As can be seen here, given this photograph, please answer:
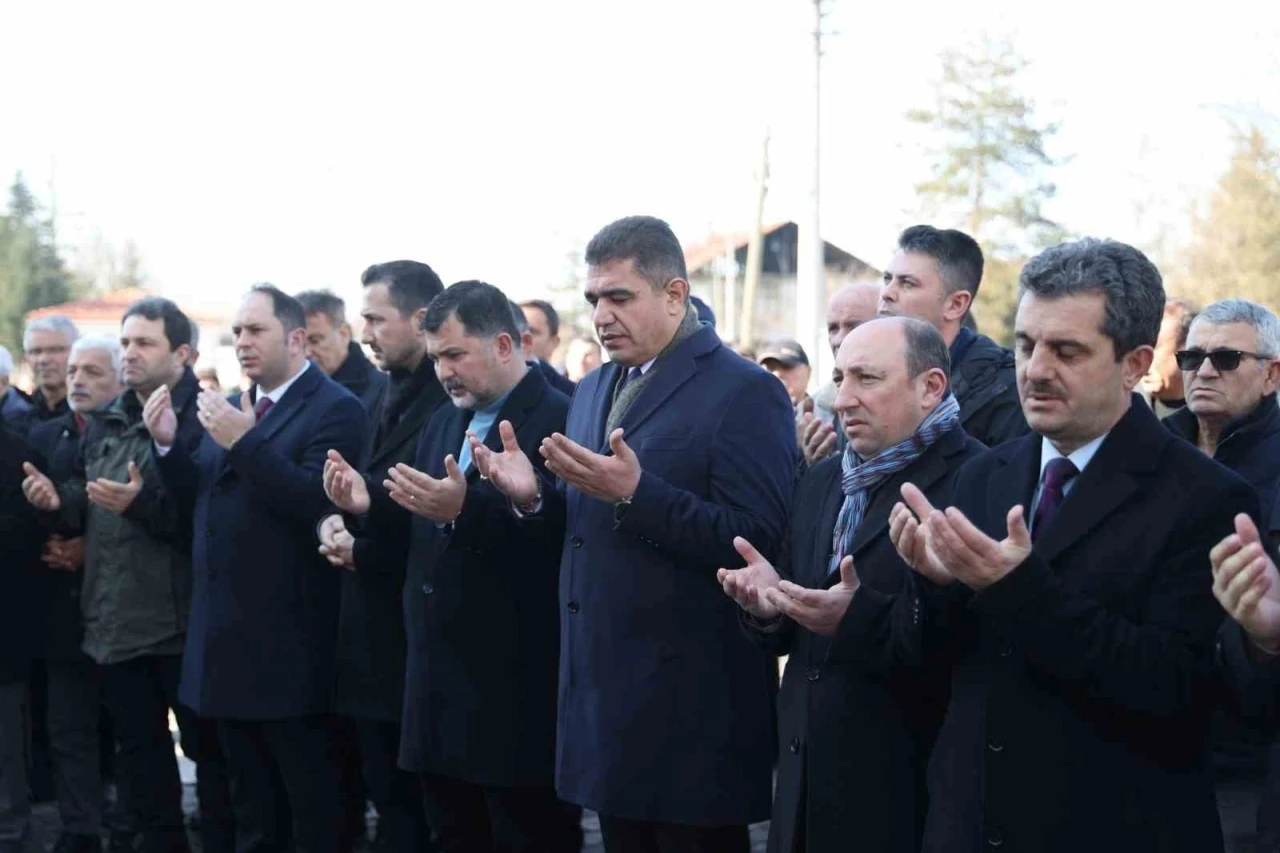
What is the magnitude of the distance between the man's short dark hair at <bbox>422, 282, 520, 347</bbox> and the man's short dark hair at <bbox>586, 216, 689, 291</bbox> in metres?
0.80

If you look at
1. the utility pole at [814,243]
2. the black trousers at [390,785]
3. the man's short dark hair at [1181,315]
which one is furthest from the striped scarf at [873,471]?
Answer: the utility pole at [814,243]

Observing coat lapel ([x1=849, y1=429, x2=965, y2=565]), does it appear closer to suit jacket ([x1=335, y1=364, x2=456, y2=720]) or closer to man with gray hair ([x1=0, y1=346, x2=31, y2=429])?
suit jacket ([x1=335, y1=364, x2=456, y2=720])

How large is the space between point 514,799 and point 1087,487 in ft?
9.30

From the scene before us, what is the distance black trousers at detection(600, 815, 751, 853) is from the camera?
4.61 m

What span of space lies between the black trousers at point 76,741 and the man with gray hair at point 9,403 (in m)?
1.90

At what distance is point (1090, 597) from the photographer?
3.19 m

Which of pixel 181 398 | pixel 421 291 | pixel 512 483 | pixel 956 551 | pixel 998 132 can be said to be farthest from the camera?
pixel 998 132

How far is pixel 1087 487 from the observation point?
3.25 metres

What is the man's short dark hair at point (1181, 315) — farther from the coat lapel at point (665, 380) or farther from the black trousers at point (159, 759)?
the black trousers at point (159, 759)

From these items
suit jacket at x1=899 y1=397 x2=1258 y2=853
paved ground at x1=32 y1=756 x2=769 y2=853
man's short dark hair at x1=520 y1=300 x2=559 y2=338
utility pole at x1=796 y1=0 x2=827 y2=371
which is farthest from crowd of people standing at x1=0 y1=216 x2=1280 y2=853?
utility pole at x1=796 y1=0 x2=827 y2=371

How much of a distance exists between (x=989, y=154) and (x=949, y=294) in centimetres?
4409

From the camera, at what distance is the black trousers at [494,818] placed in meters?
5.43

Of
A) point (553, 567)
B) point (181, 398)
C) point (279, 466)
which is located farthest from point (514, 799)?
point (181, 398)

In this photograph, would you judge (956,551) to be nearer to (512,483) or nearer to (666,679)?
(666,679)
